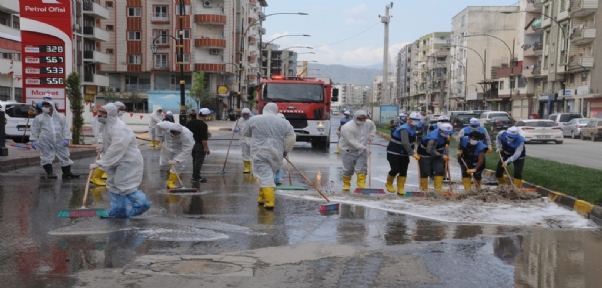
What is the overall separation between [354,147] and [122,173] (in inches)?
203

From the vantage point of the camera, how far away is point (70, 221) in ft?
28.0

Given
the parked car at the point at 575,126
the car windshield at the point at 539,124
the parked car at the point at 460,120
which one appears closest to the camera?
the car windshield at the point at 539,124

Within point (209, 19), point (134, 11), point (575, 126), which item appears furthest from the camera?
point (209, 19)

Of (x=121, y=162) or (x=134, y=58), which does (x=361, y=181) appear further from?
(x=134, y=58)

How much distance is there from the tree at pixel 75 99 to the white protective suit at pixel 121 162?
46.6ft

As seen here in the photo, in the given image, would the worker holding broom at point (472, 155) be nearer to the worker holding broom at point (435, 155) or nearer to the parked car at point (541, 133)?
the worker holding broom at point (435, 155)

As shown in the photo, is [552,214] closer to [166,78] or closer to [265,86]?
[265,86]

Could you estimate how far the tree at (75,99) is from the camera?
22.2 metres

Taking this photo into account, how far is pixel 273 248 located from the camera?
7219 millimetres

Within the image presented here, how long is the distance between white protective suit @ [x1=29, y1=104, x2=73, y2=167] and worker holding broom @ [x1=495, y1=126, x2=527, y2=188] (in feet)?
29.3

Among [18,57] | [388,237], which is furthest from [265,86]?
[18,57]

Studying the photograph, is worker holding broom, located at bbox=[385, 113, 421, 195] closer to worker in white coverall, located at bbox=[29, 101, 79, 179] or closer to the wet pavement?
the wet pavement

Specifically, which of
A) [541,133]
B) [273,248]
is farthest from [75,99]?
[541,133]

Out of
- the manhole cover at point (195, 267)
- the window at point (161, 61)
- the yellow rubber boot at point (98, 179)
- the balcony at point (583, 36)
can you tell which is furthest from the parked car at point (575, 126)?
the window at point (161, 61)
